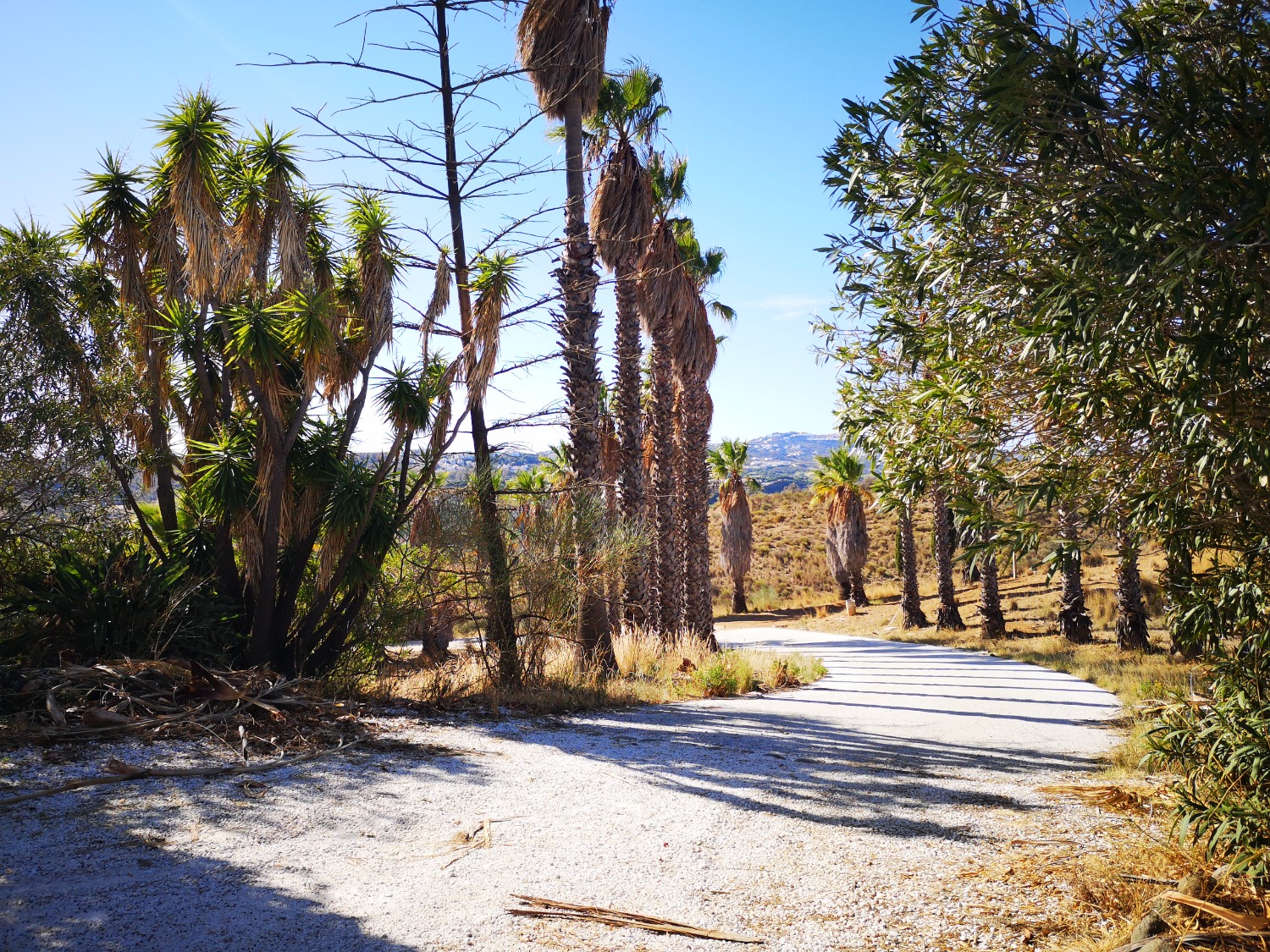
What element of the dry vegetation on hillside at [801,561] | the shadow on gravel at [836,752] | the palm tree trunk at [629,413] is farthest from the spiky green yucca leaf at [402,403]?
the dry vegetation on hillside at [801,561]

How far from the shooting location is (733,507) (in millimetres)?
36438

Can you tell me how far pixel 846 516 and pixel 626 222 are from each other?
20.0 metres

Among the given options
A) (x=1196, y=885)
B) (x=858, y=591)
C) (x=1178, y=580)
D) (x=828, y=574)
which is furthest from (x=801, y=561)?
(x=1196, y=885)

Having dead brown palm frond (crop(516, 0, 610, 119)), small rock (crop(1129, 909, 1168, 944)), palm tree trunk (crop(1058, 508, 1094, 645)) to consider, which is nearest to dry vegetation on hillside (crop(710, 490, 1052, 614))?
palm tree trunk (crop(1058, 508, 1094, 645))

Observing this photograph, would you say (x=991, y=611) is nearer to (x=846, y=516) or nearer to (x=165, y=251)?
(x=846, y=516)

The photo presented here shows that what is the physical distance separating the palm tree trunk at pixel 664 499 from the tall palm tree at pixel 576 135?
5.50 m

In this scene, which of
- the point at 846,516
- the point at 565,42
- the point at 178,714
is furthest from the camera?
the point at 846,516

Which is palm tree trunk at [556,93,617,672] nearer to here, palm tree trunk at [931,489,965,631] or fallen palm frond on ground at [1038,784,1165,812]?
fallen palm frond on ground at [1038,784,1165,812]

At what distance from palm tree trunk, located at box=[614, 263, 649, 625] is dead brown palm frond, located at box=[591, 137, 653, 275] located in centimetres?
61

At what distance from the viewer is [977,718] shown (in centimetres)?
1032

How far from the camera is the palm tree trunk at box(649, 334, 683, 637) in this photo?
19.4m

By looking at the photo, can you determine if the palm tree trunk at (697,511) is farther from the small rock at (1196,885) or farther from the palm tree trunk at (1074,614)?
the small rock at (1196,885)

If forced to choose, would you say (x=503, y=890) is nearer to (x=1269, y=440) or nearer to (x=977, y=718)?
(x=1269, y=440)

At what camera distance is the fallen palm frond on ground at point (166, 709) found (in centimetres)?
646
